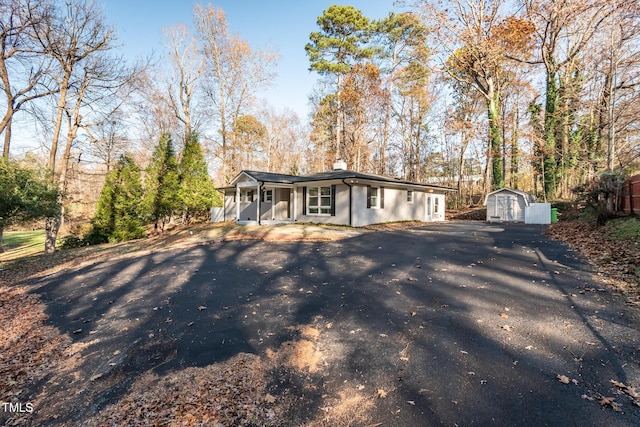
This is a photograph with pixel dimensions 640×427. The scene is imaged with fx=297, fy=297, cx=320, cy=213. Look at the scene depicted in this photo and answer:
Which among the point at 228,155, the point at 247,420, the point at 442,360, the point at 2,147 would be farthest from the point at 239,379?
the point at 228,155

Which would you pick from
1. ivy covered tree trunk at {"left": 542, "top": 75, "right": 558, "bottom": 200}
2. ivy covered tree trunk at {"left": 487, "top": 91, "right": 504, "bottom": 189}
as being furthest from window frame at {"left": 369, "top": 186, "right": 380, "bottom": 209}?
ivy covered tree trunk at {"left": 542, "top": 75, "right": 558, "bottom": 200}

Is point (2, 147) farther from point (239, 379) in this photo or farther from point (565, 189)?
point (565, 189)

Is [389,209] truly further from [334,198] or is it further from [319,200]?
[319,200]

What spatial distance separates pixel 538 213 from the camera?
55.1 feet

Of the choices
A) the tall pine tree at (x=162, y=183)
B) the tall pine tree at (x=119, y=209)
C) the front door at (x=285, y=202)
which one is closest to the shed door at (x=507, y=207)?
the front door at (x=285, y=202)

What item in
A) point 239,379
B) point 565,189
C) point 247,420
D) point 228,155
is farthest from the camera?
point 228,155

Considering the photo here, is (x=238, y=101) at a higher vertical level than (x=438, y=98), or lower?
lower

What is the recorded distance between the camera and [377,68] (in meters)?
24.1

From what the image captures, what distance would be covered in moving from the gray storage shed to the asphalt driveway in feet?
42.8

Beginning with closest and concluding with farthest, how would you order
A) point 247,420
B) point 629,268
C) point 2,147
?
point 247,420 → point 629,268 → point 2,147

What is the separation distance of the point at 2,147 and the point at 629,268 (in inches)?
886

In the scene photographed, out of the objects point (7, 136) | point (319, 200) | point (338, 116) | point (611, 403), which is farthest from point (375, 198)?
point (7, 136)

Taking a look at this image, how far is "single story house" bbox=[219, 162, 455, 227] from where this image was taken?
1481 cm

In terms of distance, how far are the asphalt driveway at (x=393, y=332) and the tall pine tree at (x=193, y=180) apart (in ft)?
33.1
